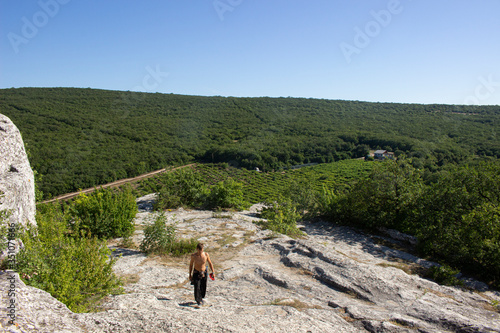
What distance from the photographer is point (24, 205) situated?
6.23 metres

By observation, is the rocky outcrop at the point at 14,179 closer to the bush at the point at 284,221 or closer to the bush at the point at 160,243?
the bush at the point at 160,243

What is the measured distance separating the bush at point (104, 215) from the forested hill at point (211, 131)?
119 feet

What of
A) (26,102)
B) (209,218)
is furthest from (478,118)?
(26,102)

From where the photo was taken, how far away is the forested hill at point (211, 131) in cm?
5328

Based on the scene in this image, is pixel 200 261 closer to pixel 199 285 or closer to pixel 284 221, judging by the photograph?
pixel 199 285

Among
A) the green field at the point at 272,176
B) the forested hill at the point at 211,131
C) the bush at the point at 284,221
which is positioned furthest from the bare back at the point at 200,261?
the forested hill at the point at 211,131

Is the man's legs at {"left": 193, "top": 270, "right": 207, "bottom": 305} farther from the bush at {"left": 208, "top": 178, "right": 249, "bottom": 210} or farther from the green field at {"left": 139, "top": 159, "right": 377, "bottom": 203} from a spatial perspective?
the green field at {"left": 139, "top": 159, "right": 377, "bottom": 203}

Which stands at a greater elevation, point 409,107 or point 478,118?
point 409,107

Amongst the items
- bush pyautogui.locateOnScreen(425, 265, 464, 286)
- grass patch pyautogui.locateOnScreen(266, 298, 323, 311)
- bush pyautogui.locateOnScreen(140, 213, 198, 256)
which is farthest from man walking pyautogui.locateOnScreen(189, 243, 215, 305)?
bush pyautogui.locateOnScreen(425, 265, 464, 286)

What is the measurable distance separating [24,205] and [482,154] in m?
67.6

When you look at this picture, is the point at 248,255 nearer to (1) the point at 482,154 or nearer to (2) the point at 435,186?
(2) the point at 435,186

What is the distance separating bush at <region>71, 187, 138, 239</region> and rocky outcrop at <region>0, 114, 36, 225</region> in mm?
1986

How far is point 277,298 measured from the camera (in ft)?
17.9

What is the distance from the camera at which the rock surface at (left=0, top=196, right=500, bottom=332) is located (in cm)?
396
